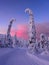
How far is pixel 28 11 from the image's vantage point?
3266 cm

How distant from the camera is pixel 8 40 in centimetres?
6156

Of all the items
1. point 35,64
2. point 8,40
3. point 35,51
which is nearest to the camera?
point 35,64

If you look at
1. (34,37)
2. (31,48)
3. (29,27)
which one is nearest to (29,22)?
(29,27)

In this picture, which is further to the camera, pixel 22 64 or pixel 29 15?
A: pixel 29 15

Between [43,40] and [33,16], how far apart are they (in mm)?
12156

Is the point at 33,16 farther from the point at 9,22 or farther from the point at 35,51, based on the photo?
the point at 9,22

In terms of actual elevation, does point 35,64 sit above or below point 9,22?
below

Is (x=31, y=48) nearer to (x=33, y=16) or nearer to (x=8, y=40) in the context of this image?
(x=33, y=16)

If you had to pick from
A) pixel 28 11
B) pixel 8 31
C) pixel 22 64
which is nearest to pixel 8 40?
pixel 8 31

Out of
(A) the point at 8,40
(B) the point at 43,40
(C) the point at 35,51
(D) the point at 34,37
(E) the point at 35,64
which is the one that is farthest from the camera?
(A) the point at 8,40

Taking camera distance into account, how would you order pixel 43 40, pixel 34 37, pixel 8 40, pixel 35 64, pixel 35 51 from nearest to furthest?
pixel 35 64
pixel 35 51
pixel 34 37
pixel 43 40
pixel 8 40

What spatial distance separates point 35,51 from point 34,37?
3.59 m

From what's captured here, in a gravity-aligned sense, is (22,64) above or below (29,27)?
below

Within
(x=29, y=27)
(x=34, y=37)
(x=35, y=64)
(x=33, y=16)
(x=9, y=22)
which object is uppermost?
(x=9, y=22)
